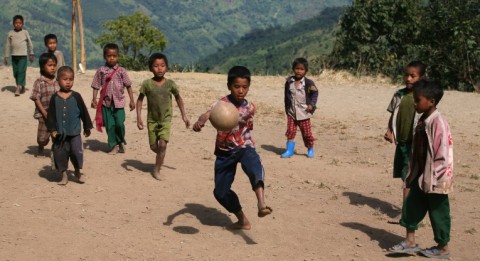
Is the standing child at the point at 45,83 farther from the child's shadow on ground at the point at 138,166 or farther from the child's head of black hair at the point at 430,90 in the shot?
the child's head of black hair at the point at 430,90

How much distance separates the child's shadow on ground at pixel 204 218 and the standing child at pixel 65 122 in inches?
61.9

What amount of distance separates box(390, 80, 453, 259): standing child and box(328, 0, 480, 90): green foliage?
1636 centimetres

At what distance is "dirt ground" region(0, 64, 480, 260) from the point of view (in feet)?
20.5

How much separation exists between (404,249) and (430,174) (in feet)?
2.44

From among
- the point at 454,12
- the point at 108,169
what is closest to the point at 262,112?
the point at 108,169

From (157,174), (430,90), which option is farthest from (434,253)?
(157,174)

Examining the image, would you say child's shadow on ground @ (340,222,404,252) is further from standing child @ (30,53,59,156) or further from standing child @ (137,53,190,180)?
standing child @ (30,53,59,156)

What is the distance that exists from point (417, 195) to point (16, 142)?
692 cm

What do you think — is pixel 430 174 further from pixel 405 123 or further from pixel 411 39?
pixel 411 39

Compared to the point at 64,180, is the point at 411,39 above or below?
above

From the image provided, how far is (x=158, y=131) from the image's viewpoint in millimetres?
8844

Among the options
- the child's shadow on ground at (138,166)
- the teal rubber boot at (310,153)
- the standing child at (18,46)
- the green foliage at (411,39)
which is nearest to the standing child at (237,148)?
the child's shadow on ground at (138,166)

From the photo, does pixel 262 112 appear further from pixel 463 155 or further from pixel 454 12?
pixel 454 12

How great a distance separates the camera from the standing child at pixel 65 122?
8.08m
